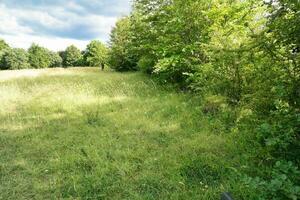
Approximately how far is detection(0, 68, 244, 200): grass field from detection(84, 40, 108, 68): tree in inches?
1333

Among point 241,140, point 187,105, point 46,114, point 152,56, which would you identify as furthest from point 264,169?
point 152,56

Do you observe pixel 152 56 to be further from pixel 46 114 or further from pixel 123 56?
pixel 123 56

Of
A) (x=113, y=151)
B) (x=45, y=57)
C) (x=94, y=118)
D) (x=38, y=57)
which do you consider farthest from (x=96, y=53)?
(x=113, y=151)

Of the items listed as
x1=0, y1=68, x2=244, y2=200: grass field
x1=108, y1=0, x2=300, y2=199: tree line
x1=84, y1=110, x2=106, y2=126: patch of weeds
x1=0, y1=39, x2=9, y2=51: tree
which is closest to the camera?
x1=108, y1=0, x2=300, y2=199: tree line

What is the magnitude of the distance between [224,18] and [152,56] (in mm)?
6151

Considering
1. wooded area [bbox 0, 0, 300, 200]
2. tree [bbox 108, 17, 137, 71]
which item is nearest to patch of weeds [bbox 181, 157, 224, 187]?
wooded area [bbox 0, 0, 300, 200]

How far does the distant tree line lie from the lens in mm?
58812

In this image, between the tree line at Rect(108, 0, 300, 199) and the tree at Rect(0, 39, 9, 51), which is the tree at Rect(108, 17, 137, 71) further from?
the tree at Rect(0, 39, 9, 51)

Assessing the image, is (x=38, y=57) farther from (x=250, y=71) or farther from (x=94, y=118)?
(x=250, y=71)

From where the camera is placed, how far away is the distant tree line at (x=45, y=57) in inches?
2315

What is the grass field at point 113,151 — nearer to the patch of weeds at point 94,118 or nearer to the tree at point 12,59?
the patch of weeds at point 94,118

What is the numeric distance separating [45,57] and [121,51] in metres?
55.0

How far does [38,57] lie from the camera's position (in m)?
74.8

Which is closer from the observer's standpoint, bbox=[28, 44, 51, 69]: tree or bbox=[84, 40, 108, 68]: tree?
bbox=[84, 40, 108, 68]: tree
